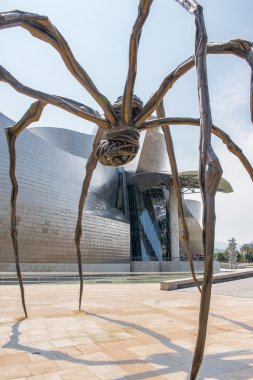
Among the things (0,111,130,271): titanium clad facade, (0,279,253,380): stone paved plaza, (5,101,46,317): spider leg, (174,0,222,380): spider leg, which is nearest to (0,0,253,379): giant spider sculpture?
(5,101,46,317): spider leg

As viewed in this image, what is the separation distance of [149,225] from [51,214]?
1675cm

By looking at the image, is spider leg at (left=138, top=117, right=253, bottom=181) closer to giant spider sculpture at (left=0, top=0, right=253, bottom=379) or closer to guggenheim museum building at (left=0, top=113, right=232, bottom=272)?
giant spider sculpture at (left=0, top=0, right=253, bottom=379)

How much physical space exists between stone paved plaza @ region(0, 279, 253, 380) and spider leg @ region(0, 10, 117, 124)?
263 cm

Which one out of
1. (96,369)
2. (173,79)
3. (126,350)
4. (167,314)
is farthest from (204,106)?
(167,314)

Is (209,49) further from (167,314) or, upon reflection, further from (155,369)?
(167,314)

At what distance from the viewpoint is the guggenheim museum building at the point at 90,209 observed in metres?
26.9

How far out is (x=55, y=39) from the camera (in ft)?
11.7

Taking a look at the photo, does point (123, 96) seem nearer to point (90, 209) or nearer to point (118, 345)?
point (118, 345)

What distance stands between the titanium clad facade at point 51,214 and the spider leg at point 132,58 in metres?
22.4

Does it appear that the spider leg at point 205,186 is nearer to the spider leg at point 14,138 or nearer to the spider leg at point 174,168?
the spider leg at point 174,168

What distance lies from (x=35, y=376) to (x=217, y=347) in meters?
2.02

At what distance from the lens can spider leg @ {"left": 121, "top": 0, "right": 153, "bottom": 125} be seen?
359cm

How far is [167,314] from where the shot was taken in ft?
19.3

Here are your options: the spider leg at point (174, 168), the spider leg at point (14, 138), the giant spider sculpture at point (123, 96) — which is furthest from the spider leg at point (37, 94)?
the spider leg at point (174, 168)
